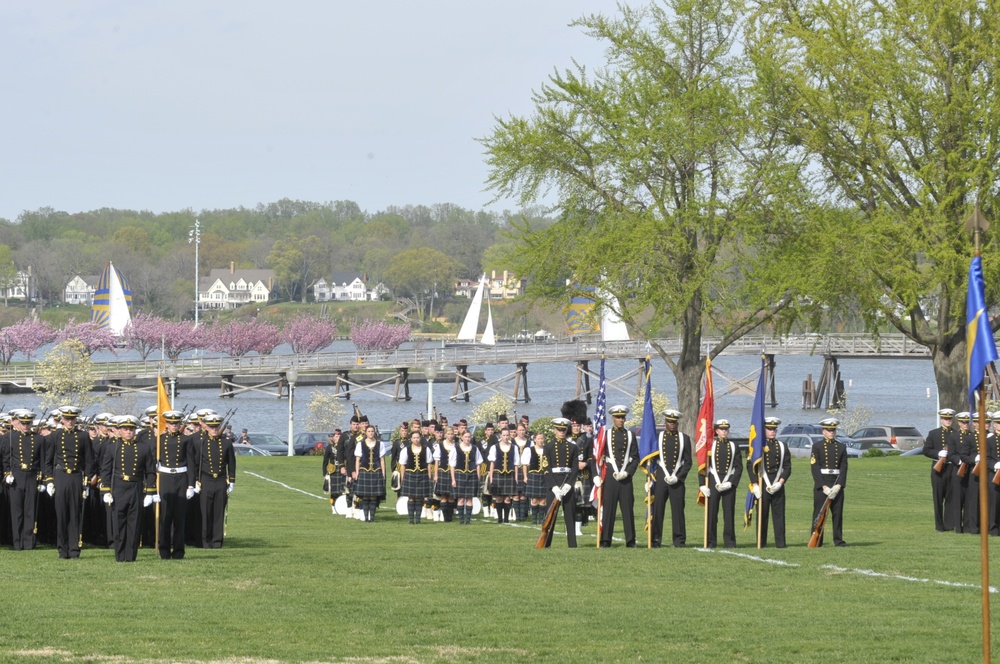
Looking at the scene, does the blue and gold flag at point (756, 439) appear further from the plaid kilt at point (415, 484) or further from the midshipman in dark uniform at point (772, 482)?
the plaid kilt at point (415, 484)

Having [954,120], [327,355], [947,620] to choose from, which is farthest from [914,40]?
[327,355]

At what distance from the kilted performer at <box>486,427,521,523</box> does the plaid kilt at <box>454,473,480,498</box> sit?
0.32m

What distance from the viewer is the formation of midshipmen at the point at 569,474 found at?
21.1 m

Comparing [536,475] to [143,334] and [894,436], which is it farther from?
[143,334]

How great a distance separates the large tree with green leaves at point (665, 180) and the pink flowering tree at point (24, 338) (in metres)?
97.1

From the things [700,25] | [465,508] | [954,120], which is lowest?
[465,508]

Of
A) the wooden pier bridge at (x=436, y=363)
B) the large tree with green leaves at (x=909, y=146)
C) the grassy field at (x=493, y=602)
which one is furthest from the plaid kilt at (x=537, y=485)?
the wooden pier bridge at (x=436, y=363)

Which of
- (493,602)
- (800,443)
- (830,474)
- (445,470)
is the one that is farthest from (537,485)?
(800,443)

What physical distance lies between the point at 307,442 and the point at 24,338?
86.9 meters

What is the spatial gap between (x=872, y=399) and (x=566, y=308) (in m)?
76.6

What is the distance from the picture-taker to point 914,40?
36594 millimetres

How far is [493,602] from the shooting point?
49.2 ft

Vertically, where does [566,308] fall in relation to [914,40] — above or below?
below

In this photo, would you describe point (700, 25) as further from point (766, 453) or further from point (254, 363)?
point (254, 363)
